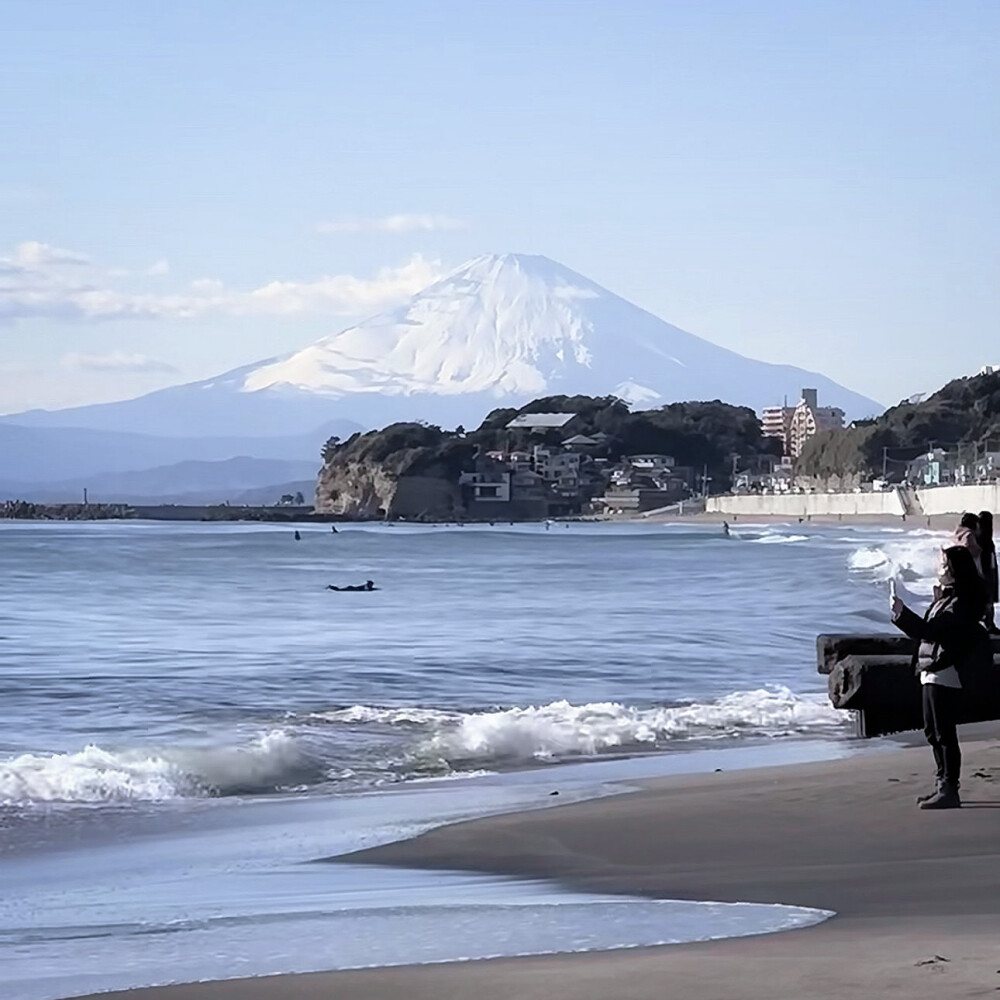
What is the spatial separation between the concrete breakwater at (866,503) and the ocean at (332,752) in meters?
86.8

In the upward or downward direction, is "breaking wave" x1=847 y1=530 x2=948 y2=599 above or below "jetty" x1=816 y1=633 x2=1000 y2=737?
below

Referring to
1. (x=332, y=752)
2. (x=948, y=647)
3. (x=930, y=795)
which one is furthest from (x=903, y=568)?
(x=948, y=647)

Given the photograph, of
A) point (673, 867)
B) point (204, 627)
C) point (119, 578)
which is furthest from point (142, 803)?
point (119, 578)

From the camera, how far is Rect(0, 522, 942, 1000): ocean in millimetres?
6324

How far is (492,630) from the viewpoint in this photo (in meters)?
27.7

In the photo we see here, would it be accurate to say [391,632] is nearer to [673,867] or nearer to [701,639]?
[701,639]

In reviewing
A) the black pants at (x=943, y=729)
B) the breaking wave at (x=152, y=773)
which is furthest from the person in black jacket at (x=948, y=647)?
the breaking wave at (x=152, y=773)

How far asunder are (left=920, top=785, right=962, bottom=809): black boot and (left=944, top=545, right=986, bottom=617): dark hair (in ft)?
2.59

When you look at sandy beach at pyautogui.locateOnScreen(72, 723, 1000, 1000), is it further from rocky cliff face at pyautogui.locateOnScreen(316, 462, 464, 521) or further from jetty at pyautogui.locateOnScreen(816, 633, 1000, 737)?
rocky cliff face at pyautogui.locateOnScreen(316, 462, 464, 521)

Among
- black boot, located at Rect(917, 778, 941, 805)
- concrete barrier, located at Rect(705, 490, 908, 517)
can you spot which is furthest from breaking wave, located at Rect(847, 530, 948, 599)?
concrete barrier, located at Rect(705, 490, 908, 517)

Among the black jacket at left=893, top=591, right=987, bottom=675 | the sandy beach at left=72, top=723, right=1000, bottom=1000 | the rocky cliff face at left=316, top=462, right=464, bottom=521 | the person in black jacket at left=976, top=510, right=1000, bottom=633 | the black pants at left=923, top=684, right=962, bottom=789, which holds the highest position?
the rocky cliff face at left=316, top=462, right=464, bottom=521

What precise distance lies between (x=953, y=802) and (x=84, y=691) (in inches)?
424

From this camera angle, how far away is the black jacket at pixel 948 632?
331 inches

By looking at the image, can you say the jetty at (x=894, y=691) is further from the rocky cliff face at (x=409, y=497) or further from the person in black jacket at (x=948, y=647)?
the rocky cliff face at (x=409, y=497)
